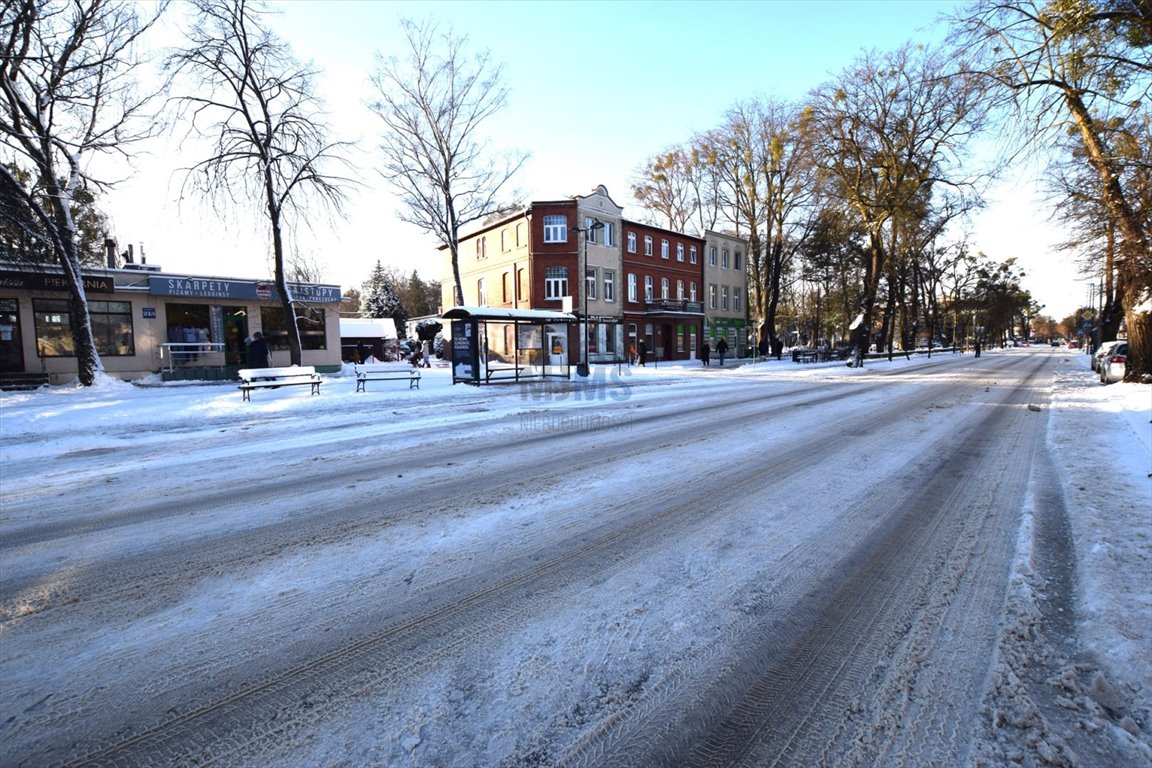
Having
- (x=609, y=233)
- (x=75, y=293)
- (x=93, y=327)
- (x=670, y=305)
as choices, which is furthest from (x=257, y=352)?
(x=670, y=305)

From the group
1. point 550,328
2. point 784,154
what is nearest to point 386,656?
point 550,328

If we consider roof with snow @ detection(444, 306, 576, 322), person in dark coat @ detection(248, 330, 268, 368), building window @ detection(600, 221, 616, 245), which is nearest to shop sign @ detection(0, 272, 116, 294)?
person in dark coat @ detection(248, 330, 268, 368)

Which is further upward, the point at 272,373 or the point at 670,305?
the point at 670,305

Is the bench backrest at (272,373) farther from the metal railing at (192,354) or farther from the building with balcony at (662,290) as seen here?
the building with balcony at (662,290)

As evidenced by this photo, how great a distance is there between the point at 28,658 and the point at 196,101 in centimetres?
2202

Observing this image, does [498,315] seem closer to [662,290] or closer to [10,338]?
[10,338]

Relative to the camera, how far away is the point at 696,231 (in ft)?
158

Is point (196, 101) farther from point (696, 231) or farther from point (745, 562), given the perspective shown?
point (696, 231)

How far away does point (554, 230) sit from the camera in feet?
A: 111

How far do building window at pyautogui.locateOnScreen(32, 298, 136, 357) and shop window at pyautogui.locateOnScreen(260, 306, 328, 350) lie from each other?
16.0 ft

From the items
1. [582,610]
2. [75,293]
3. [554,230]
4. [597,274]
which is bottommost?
[582,610]

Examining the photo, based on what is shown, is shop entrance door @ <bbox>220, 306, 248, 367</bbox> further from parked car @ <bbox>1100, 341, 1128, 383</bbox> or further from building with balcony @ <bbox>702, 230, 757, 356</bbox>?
building with balcony @ <bbox>702, 230, 757, 356</bbox>

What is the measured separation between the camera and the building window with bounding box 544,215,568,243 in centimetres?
3366

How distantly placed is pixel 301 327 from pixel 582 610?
26375mm
